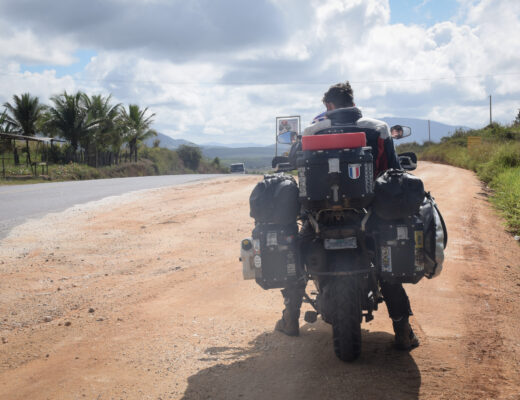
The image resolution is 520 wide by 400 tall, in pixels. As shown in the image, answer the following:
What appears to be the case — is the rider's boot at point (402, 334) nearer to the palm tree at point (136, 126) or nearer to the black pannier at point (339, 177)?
the black pannier at point (339, 177)

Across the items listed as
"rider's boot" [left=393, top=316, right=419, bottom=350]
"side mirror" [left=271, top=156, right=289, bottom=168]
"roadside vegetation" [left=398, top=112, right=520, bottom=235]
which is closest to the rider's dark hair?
"side mirror" [left=271, top=156, right=289, bottom=168]

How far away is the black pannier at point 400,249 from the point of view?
339 centimetres

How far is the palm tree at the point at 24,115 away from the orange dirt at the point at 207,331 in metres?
38.9

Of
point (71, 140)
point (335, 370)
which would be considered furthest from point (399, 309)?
point (71, 140)

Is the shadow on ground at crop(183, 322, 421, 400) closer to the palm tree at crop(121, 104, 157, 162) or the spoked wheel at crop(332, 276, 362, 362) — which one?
the spoked wheel at crop(332, 276, 362, 362)

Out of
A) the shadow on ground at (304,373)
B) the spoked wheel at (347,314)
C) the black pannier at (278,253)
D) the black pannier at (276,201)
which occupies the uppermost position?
the black pannier at (276,201)

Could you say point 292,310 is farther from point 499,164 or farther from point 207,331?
point 499,164

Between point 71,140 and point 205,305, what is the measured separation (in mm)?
40846

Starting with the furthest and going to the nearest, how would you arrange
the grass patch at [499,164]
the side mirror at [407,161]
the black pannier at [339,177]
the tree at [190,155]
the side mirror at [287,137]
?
the tree at [190,155] → the grass patch at [499,164] → the side mirror at [407,161] → the side mirror at [287,137] → the black pannier at [339,177]

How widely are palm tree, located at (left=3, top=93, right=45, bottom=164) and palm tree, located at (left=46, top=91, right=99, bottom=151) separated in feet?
7.66

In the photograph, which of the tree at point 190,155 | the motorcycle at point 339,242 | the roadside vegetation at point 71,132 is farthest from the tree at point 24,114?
the motorcycle at point 339,242

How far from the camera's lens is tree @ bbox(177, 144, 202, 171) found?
76625 mm

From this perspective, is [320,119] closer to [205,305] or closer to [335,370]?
[335,370]

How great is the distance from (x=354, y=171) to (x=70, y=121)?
1679 inches
